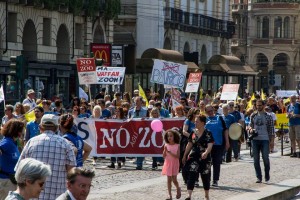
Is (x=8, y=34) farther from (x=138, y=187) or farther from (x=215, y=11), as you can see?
(x=215, y=11)

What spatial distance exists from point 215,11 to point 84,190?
6839cm

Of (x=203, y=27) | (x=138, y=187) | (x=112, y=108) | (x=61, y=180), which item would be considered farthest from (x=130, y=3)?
(x=61, y=180)

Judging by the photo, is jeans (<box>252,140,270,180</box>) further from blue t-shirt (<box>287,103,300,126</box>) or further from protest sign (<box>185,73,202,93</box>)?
protest sign (<box>185,73,202,93</box>)

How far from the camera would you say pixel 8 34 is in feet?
141

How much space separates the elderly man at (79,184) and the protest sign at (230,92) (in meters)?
28.8

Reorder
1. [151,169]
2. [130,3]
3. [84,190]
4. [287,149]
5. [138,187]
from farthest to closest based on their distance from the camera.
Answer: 1. [130,3]
2. [287,149]
3. [151,169]
4. [138,187]
5. [84,190]

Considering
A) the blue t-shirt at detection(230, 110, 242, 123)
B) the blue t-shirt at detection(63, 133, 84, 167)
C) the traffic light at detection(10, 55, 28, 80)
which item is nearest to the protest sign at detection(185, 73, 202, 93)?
the traffic light at detection(10, 55, 28, 80)

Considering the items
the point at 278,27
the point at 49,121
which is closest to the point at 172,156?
the point at 49,121

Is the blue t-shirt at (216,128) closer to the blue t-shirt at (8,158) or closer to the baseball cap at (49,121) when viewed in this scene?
the blue t-shirt at (8,158)

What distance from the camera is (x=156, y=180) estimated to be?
20500mm

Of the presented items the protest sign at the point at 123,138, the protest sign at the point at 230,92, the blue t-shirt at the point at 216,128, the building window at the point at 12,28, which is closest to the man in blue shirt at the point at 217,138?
the blue t-shirt at the point at 216,128

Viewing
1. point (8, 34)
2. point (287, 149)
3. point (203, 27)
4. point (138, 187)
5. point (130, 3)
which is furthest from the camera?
point (203, 27)

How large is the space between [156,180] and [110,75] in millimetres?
12238

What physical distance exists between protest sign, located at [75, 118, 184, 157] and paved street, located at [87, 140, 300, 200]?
38 centimetres
